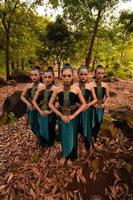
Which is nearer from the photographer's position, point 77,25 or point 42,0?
point 42,0

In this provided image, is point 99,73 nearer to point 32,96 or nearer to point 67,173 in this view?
point 32,96

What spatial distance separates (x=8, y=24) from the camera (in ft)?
53.0

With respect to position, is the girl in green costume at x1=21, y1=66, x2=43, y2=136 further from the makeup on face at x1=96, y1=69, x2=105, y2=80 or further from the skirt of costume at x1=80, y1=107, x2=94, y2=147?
the makeup on face at x1=96, y1=69, x2=105, y2=80

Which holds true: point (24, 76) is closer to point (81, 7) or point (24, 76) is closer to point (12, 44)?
point (12, 44)

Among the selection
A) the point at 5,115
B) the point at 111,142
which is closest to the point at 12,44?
the point at 5,115

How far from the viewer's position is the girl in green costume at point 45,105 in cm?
519

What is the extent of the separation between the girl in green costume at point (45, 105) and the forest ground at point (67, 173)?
69 cm

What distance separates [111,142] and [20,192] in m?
2.32

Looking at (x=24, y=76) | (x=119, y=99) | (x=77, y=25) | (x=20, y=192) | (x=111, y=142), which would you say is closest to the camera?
(x=20, y=192)

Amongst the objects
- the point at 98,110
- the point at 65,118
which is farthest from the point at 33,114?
the point at 98,110

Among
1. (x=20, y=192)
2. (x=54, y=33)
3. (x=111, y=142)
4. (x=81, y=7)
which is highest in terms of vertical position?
(x=81, y=7)

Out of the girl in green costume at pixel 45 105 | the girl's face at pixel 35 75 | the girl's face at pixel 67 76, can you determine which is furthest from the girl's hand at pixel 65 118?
the girl's face at pixel 35 75

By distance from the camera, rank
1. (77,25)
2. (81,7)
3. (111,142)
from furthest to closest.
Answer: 1. (77,25)
2. (81,7)
3. (111,142)

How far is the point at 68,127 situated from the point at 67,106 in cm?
43
